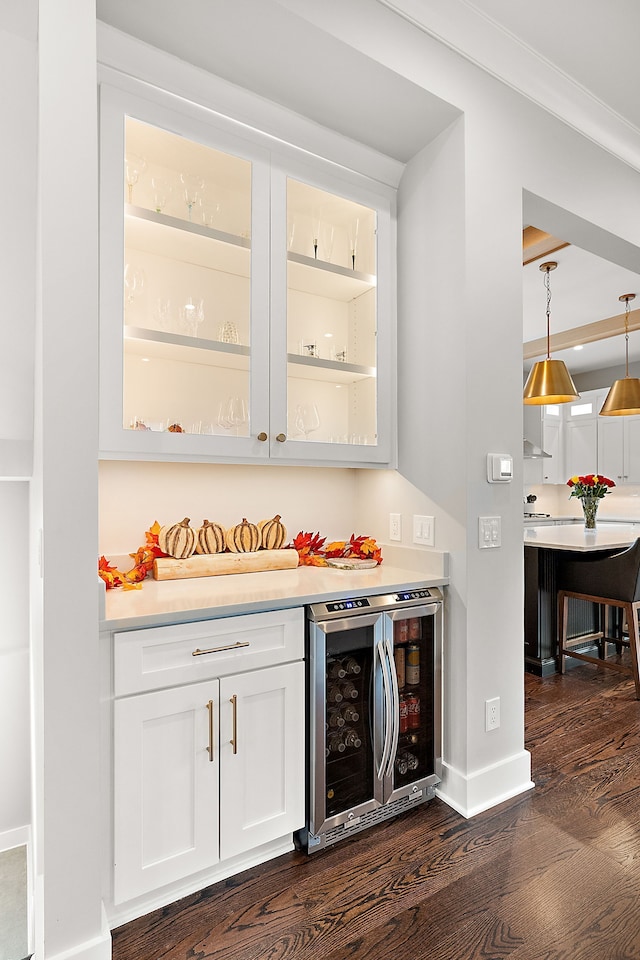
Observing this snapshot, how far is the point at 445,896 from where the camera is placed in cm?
165

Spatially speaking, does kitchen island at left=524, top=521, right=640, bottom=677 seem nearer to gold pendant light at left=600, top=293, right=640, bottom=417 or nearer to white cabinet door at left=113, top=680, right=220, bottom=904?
gold pendant light at left=600, top=293, right=640, bottom=417

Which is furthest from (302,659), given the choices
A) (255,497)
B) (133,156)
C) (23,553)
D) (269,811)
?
(133,156)

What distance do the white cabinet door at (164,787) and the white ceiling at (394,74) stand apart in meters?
2.06

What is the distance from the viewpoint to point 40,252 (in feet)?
4.38

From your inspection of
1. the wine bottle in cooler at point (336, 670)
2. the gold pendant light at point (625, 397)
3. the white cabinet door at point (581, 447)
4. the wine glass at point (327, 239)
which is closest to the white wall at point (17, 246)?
the wine glass at point (327, 239)

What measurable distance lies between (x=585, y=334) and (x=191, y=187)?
5189 millimetres

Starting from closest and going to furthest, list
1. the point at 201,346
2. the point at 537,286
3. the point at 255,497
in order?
the point at 201,346 < the point at 255,497 < the point at 537,286

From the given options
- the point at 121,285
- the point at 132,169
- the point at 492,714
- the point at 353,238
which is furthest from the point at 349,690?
the point at 132,169

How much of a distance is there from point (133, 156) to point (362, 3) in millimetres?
924

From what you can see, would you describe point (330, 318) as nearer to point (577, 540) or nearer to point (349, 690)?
point (349, 690)

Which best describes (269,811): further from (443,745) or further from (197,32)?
(197,32)

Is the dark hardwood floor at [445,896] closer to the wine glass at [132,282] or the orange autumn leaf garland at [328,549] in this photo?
the orange autumn leaf garland at [328,549]

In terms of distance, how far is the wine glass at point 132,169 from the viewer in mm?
1847

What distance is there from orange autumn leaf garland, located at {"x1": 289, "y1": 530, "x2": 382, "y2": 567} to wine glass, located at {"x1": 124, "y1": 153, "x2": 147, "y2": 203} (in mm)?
1510
